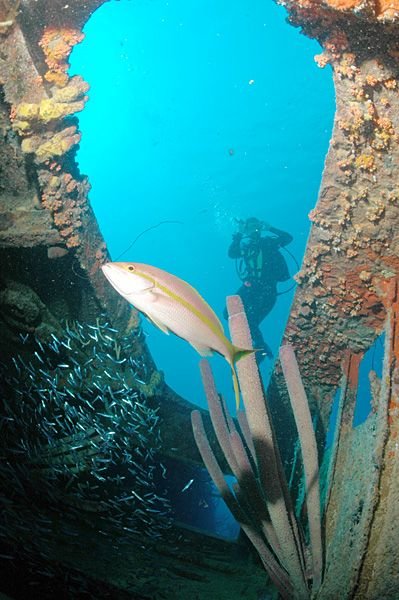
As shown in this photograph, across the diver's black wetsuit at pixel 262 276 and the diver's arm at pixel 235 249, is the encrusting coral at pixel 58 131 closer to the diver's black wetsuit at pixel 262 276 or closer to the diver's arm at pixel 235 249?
the diver's black wetsuit at pixel 262 276

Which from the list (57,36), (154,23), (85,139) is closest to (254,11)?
(154,23)

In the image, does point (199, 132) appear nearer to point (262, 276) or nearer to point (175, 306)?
point (262, 276)

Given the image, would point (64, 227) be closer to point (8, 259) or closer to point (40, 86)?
point (8, 259)

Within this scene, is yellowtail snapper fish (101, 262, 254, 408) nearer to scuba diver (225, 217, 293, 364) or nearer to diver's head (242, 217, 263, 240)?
scuba diver (225, 217, 293, 364)

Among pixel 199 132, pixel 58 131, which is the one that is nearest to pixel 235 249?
pixel 58 131

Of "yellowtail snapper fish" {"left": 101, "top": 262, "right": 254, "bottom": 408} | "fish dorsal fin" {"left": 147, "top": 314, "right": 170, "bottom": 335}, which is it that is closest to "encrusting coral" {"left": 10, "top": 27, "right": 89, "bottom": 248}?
"yellowtail snapper fish" {"left": 101, "top": 262, "right": 254, "bottom": 408}

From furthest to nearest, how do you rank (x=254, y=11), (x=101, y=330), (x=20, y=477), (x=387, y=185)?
(x=254, y=11) → (x=101, y=330) → (x=20, y=477) → (x=387, y=185)

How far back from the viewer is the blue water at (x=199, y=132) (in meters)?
63.0

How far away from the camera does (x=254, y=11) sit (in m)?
57.0

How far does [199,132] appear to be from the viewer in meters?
92.6

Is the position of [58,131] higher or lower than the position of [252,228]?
higher

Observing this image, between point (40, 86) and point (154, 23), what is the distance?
76584 millimetres

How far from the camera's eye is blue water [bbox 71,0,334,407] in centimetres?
6297

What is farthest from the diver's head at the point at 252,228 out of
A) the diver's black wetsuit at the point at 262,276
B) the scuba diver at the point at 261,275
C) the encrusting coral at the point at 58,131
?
the encrusting coral at the point at 58,131
